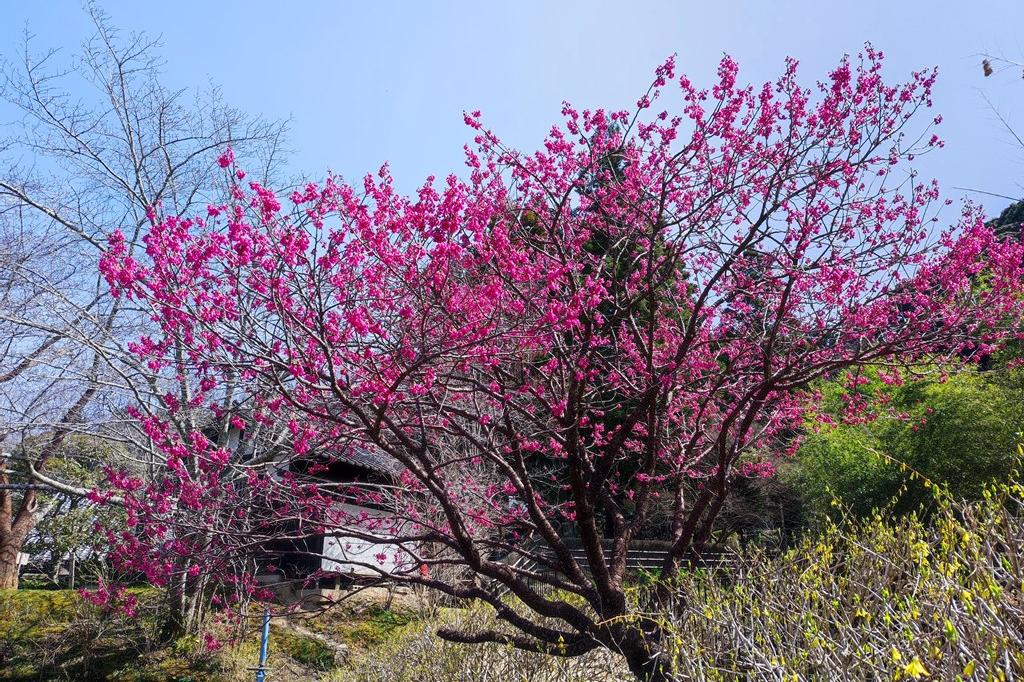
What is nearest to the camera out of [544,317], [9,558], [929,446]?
[544,317]

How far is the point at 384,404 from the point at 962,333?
4.47m

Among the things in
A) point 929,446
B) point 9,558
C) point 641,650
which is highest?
point 929,446

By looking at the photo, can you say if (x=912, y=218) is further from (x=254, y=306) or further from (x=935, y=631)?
(x=254, y=306)

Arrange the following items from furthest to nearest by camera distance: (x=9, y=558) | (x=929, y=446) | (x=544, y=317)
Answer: (x=9, y=558), (x=929, y=446), (x=544, y=317)

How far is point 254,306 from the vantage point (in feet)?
15.3

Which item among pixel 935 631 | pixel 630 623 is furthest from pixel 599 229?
pixel 935 631

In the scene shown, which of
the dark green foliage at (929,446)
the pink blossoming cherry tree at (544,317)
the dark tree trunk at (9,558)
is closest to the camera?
the pink blossoming cherry tree at (544,317)

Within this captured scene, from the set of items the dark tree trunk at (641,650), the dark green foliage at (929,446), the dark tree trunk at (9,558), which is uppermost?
the dark green foliage at (929,446)

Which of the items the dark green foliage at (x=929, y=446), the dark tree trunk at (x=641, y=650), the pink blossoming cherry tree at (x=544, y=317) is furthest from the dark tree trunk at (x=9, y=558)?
the dark green foliage at (x=929, y=446)

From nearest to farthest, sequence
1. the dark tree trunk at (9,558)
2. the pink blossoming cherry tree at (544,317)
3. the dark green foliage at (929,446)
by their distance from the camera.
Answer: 1. the pink blossoming cherry tree at (544,317)
2. the dark green foliage at (929,446)
3. the dark tree trunk at (9,558)

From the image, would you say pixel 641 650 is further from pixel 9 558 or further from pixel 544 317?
pixel 9 558

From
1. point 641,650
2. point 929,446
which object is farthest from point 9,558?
point 929,446

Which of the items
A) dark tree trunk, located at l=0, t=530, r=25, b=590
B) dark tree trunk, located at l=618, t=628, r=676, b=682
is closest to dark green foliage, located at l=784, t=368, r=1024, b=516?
dark tree trunk, located at l=618, t=628, r=676, b=682

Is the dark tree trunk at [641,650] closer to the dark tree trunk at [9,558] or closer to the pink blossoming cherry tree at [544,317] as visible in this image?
the pink blossoming cherry tree at [544,317]
